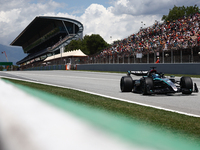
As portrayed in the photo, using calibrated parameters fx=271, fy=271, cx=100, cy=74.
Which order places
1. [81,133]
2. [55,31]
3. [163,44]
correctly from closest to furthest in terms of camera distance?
[81,133] → [163,44] → [55,31]

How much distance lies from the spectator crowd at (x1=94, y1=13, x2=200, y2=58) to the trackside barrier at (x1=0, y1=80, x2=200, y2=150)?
15719 millimetres

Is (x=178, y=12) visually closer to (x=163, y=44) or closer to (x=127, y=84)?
(x=163, y=44)

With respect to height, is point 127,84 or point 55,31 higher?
point 55,31

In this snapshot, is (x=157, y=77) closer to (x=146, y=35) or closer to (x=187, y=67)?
(x=187, y=67)

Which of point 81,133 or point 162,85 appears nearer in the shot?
point 81,133

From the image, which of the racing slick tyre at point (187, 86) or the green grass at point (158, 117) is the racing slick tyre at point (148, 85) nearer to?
the racing slick tyre at point (187, 86)

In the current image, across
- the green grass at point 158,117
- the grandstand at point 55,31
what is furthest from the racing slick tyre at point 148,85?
the grandstand at point 55,31

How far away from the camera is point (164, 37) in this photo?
28719 millimetres

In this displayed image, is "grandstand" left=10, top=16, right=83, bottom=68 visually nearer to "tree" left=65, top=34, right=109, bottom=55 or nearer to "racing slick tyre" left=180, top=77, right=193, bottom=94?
"tree" left=65, top=34, right=109, bottom=55

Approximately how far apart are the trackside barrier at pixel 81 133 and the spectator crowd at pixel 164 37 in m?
15.7

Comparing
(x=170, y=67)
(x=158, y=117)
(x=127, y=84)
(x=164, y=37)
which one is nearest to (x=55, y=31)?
(x=164, y=37)

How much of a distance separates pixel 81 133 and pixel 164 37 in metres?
25.9

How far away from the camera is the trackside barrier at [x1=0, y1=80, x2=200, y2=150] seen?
366 cm

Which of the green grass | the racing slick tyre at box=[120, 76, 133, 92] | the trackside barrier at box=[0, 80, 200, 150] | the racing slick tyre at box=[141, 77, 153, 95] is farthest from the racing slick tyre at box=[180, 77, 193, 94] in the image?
the trackside barrier at box=[0, 80, 200, 150]
